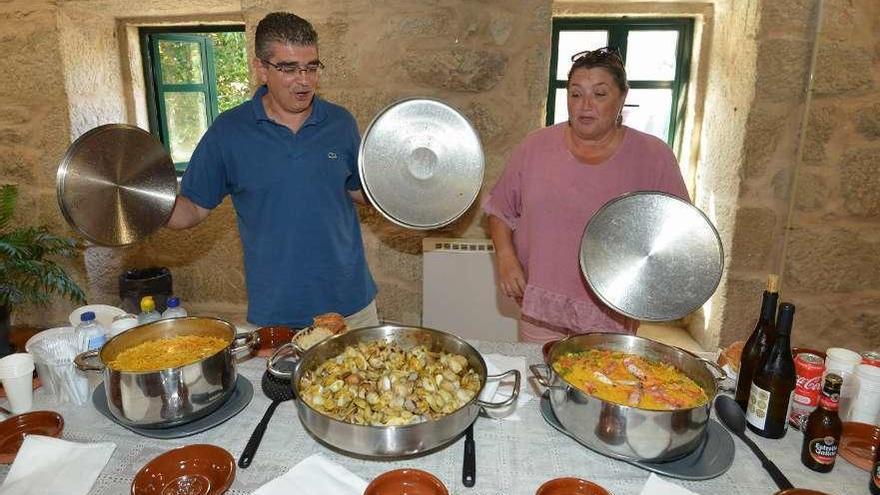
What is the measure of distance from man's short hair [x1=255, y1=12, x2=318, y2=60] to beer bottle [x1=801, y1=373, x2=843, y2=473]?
182cm

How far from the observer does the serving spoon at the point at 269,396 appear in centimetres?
123

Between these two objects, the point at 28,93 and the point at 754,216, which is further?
the point at 28,93

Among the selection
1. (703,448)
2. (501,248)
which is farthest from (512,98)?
(703,448)

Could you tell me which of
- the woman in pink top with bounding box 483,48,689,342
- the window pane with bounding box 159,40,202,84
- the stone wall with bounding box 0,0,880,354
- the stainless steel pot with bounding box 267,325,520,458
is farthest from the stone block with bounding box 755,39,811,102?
the window pane with bounding box 159,40,202,84

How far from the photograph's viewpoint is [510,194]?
85.5 inches

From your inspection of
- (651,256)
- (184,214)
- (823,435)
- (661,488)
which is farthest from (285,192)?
(823,435)

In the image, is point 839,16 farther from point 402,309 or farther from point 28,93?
point 28,93

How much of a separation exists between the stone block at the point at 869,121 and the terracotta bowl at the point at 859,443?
2.02 metres

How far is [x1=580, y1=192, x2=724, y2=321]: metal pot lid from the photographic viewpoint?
5.16 ft

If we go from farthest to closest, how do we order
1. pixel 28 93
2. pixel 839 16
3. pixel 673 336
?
pixel 673 336
pixel 28 93
pixel 839 16

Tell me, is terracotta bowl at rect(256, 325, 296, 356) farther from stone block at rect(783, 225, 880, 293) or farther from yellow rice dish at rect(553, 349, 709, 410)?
stone block at rect(783, 225, 880, 293)

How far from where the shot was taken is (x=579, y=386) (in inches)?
52.1

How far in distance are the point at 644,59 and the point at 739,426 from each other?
8.77ft

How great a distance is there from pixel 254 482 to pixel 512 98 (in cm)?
236
